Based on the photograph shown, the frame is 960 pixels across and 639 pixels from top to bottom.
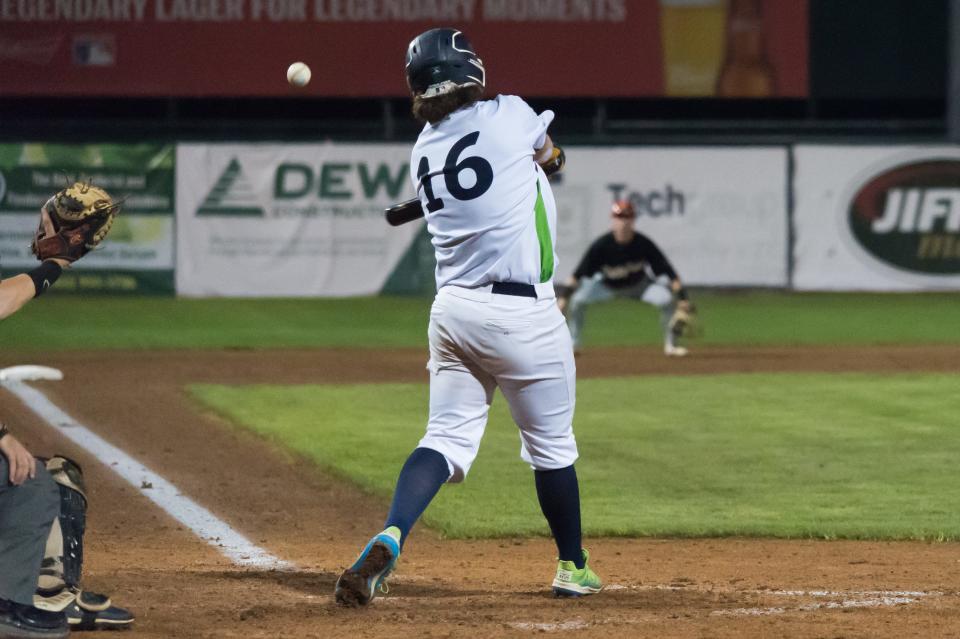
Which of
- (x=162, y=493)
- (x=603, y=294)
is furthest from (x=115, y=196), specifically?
(x=162, y=493)

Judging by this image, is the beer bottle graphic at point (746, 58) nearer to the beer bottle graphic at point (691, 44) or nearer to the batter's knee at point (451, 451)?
the beer bottle graphic at point (691, 44)

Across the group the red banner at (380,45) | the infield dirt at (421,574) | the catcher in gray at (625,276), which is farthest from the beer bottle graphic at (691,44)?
the infield dirt at (421,574)

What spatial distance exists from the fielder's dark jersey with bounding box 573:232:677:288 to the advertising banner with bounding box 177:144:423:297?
587 centimetres

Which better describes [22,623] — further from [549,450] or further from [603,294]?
[603,294]

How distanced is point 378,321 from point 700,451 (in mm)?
10122

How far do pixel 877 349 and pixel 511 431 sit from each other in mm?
6796

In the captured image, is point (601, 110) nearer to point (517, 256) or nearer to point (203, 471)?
point (203, 471)

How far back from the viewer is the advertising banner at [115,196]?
20.9 metres

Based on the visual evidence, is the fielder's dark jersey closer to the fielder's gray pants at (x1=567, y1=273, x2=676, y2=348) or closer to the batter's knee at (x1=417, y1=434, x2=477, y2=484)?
the fielder's gray pants at (x1=567, y1=273, x2=676, y2=348)

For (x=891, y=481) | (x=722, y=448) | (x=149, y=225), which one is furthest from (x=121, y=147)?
(x=891, y=481)

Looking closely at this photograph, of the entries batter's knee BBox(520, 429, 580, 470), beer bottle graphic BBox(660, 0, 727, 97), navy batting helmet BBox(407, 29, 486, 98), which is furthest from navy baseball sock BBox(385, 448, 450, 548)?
beer bottle graphic BBox(660, 0, 727, 97)

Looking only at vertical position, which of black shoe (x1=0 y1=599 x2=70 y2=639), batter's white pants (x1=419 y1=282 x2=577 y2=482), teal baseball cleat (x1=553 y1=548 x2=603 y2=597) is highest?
batter's white pants (x1=419 y1=282 x2=577 y2=482)

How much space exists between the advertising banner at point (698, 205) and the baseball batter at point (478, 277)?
1611 cm

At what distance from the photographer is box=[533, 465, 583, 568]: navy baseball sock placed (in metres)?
5.87
